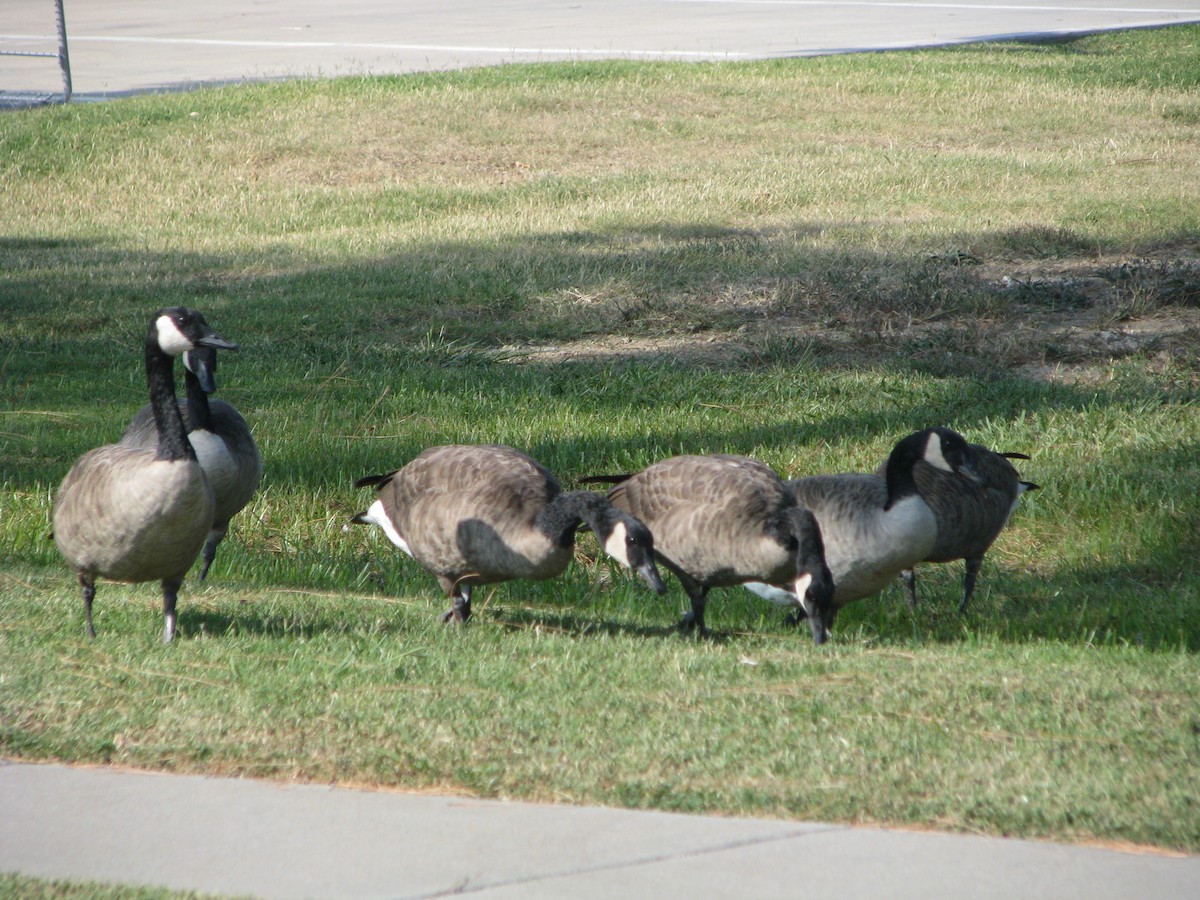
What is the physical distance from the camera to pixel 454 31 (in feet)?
121

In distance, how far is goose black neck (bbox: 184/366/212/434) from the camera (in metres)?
7.00

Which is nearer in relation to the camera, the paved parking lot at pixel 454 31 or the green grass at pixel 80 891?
the green grass at pixel 80 891

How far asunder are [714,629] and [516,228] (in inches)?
400

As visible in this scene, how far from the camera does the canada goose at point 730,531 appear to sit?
19.9ft

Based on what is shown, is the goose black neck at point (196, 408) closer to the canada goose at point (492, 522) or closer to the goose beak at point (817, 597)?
the canada goose at point (492, 522)

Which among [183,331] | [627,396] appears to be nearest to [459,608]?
[183,331]

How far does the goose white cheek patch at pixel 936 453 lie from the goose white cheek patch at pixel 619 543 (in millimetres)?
1832

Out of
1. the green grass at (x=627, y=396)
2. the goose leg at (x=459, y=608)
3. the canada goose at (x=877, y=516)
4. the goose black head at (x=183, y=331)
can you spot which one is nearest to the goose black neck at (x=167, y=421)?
the goose black head at (x=183, y=331)

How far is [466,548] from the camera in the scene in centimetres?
620

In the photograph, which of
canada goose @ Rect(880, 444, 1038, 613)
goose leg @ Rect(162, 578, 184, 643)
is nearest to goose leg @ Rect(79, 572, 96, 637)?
goose leg @ Rect(162, 578, 184, 643)

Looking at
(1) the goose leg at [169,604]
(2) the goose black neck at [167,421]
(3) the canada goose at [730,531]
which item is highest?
(2) the goose black neck at [167,421]

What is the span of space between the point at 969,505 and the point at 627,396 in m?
3.75

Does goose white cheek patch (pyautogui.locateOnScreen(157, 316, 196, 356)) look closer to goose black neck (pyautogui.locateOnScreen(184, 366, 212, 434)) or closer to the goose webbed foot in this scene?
goose black neck (pyautogui.locateOnScreen(184, 366, 212, 434))

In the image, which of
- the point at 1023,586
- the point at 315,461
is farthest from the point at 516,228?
the point at 1023,586
